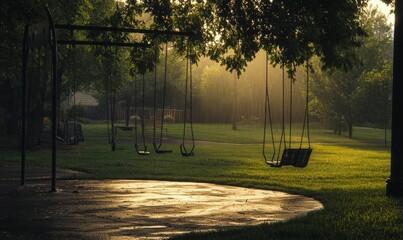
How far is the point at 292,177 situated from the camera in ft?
66.4

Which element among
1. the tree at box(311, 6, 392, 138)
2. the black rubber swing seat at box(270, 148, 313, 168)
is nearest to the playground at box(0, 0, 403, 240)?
the black rubber swing seat at box(270, 148, 313, 168)

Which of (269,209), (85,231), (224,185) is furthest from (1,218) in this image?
(224,185)

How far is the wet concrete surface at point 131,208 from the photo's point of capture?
978 cm

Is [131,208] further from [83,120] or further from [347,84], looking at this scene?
[83,120]

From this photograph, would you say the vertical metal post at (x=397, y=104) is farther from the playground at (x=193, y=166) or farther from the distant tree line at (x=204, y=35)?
the distant tree line at (x=204, y=35)

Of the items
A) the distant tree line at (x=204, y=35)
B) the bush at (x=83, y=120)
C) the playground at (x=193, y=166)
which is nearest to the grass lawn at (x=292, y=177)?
the playground at (x=193, y=166)

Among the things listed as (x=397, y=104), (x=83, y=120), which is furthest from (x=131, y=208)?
(x=83, y=120)

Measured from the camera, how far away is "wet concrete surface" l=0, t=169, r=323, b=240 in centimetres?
978

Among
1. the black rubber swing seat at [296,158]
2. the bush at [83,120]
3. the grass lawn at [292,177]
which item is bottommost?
the grass lawn at [292,177]

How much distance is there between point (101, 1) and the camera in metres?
34.9

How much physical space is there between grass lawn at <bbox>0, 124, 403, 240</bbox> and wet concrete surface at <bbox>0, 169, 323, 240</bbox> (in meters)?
0.71

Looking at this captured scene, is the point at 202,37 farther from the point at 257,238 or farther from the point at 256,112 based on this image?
the point at 256,112

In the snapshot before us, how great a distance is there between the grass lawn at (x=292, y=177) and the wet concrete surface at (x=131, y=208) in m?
0.71

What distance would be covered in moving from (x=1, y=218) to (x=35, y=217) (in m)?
0.50
